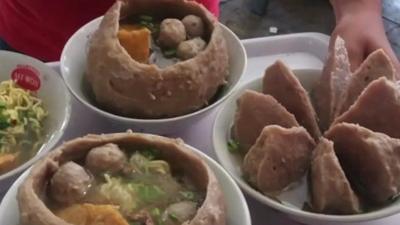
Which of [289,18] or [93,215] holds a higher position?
[93,215]

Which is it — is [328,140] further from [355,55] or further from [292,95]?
[355,55]

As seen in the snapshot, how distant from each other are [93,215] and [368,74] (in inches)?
15.8

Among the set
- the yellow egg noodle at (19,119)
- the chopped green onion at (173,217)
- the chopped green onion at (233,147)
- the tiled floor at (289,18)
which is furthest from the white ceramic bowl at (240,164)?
the tiled floor at (289,18)

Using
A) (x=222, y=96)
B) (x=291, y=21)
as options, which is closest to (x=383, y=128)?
(x=222, y=96)

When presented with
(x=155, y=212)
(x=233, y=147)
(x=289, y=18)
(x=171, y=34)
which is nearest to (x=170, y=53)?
(x=171, y=34)

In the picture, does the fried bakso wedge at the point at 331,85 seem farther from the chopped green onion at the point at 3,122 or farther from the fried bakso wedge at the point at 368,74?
the chopped green onion at the point at 3,122

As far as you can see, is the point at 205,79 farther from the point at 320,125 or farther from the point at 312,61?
the point at 312,61

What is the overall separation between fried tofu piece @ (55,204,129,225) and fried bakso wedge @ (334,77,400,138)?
302 millimetres

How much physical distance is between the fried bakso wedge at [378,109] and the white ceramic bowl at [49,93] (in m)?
0.35

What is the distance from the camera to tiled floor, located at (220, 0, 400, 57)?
2.36m

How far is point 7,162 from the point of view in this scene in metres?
0.83

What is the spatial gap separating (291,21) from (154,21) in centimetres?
151

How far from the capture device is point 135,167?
76cm

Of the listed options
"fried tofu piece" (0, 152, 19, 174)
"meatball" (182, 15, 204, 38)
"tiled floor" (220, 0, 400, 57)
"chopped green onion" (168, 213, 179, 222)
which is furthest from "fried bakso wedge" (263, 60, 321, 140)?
"tiled floor" (220, 0, 400, 57)
